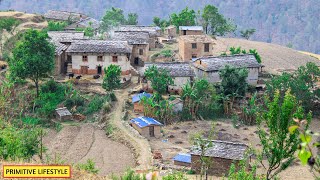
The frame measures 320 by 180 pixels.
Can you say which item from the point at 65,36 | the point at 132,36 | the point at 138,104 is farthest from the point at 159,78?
the point at 65,36

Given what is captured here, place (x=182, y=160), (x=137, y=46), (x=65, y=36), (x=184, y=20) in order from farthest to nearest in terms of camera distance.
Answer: (x=184, y=20)
(x=65, y=36)
(x=137, y=46)
(x=182, y=160)

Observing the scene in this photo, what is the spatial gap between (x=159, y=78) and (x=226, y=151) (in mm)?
12238

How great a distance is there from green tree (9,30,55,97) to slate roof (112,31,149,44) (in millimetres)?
9934

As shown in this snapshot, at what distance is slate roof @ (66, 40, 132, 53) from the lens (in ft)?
146

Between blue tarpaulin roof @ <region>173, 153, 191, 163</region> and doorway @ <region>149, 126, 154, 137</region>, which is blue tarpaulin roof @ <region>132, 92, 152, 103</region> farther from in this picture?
blue tarpaulin roof @ <region>173, 153, 191, 163</region>

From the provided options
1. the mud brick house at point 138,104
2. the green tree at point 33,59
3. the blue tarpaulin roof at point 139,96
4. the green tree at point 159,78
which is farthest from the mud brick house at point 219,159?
the green tree at point 33,59

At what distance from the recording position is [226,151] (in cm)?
2928

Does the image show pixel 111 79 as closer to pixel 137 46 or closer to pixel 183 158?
pixel 137 46

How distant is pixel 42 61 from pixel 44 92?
9.15 ft

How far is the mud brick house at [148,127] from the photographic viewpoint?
3575 cm

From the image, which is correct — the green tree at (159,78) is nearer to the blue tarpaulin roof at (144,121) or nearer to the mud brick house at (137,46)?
the blue tarpaulin roof at (144,121)

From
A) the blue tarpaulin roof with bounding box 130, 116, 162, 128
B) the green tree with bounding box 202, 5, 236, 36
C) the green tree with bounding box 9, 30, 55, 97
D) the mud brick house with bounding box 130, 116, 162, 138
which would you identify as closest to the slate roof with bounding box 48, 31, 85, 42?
the green tree with bounding box 9, 30, 55, 97
